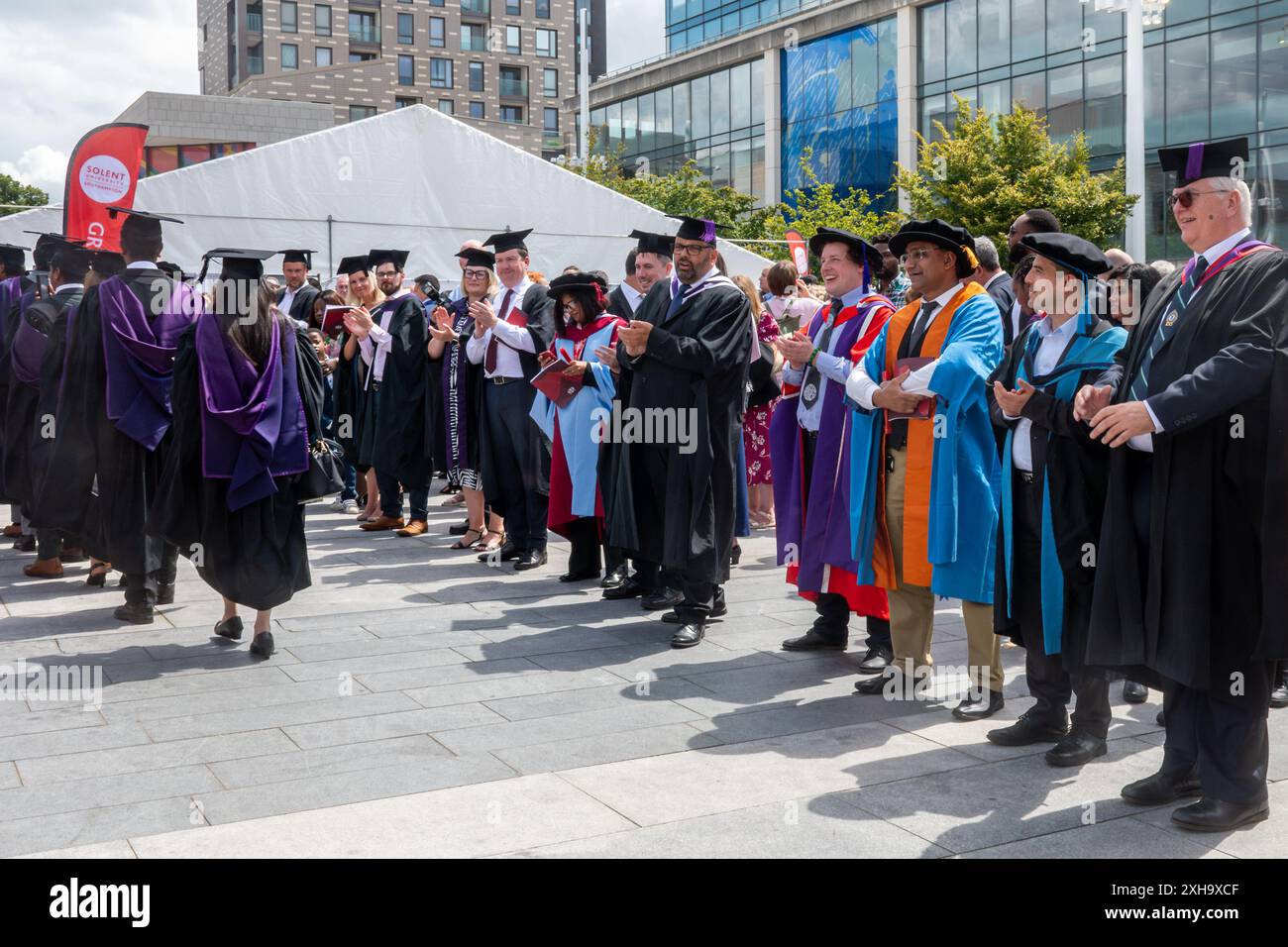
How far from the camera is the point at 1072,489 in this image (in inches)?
185

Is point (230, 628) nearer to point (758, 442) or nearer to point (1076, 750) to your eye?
point (1076, 750)

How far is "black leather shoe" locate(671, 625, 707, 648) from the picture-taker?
680 cm

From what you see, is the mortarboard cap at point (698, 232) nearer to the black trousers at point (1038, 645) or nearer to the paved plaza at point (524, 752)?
the paved plaza at point (524, 752)

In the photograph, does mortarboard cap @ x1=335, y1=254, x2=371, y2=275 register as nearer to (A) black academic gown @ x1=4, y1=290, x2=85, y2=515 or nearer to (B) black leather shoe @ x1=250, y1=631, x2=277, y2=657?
(A) black academic gown @ x1=4, y1=290, x2=85, y2=515

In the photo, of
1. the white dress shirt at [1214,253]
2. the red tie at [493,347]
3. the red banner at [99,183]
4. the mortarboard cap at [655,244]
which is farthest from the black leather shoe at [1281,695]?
the red banner at [99,183]

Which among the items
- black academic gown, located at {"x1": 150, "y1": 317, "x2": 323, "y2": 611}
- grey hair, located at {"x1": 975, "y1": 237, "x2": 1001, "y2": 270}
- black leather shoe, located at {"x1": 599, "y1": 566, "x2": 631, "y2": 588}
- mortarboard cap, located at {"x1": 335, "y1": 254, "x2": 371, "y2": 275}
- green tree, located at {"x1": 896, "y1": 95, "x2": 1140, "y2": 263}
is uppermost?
green tree, located at {"x1": 896, "y1": 95, "x2": 1140, "y2": 263}

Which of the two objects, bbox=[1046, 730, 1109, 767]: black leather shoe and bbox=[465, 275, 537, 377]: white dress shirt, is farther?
bbox=[465, 275, 537, 377]: white dress shirt

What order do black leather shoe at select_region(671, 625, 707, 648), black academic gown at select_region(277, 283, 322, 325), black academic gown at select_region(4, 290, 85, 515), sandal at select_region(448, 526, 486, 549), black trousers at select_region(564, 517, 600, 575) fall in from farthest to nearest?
black academic gown at select_region(277, 283, 322, 325) < sandal at select_region(448, 526, 486, 549) < black academic gown at select_region(4, 290, 85, 515) < black trousers at select_region(564, 517, 600, 575) < black leather shoe at select_region(671, 625, 707, 648)

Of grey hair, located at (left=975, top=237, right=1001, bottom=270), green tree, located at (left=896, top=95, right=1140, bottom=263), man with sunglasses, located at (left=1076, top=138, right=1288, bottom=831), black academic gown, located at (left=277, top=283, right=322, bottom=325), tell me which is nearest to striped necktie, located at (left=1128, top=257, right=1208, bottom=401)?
man with sunglasses, located at (left=1076, top=138, right=1288, bottom=831)

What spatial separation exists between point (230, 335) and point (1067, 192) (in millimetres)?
21134

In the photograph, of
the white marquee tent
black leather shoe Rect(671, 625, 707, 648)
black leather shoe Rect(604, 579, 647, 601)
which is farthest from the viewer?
the white marquee tent

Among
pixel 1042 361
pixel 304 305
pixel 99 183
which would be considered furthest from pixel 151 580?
pixel 99 183

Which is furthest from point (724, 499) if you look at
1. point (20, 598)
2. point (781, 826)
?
point (20, 598)

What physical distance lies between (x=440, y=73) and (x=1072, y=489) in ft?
241
